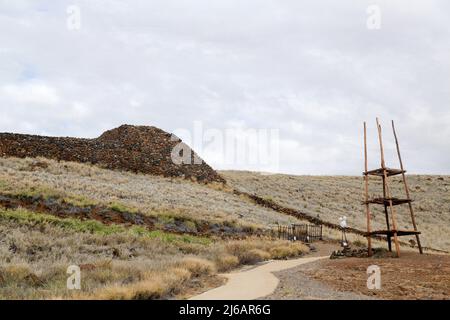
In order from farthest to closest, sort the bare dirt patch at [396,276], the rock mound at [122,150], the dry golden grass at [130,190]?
the rock mound at [122,150] → the dry golden grass at [130,190] → the bare dirt patch at [396,276]

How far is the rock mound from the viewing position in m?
45.9

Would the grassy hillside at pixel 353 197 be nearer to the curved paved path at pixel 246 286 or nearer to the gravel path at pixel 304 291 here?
the curved paved path at pixel 246 286

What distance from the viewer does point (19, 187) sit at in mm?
29672

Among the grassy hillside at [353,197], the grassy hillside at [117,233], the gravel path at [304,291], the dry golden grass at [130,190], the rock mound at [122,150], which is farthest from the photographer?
the grassy hillside at [353,197]

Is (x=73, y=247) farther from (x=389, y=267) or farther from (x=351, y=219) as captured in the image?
(x=351, y=219)

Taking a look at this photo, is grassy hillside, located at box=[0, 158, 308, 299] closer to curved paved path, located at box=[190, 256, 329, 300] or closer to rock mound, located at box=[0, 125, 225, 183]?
curved paved path, located at box=[190, 256, 329, 300]

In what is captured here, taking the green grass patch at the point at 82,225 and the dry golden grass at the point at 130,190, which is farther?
the dry golden grass at the point at 130,190

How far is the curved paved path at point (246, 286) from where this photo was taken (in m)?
10.8

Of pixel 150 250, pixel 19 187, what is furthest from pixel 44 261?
pixel 19 187

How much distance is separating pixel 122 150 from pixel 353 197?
3236cm

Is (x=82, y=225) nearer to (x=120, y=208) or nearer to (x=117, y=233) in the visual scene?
(x=117, y=233)

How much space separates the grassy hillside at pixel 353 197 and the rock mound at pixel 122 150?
870cm

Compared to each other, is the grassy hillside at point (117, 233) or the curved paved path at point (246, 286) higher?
the grassy hillside at point (117, 233)

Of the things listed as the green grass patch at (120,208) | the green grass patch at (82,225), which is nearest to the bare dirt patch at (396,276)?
the green grass patch at (82,225)
